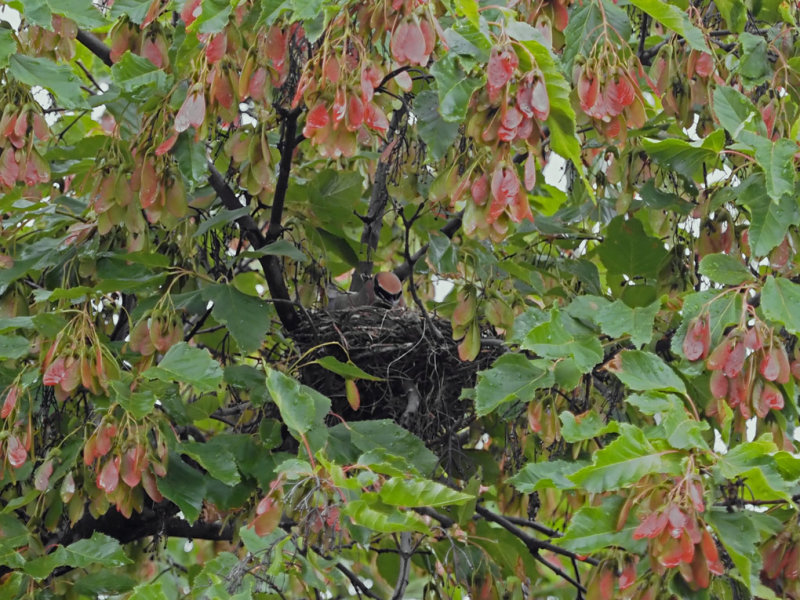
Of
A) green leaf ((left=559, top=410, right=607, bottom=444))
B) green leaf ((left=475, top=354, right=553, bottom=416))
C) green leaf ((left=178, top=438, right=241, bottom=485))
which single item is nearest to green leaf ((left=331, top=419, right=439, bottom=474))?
green leaf ((left=178, top=438, right=241, bottom=485))

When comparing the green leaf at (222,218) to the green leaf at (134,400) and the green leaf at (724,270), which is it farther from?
the green leaf at (724,270)

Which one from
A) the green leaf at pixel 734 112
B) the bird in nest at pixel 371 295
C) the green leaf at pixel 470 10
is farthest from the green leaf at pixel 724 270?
the bird in nest at pixel 371 295

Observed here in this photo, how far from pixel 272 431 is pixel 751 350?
1040 millimetres

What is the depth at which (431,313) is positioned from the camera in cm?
306

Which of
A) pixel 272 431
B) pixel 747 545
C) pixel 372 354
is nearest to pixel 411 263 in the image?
pixel 372 354

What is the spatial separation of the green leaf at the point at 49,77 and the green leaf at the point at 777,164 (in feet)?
4.33

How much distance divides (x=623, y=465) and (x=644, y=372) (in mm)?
310

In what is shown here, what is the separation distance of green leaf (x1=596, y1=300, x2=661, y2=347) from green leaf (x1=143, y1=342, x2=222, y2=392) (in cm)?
74

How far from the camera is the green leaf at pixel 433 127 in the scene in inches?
82.0

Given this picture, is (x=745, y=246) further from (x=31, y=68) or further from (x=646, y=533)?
(x=31, y=68)

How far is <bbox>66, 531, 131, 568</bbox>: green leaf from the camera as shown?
2.37 m

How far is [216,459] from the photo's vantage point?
2434mm

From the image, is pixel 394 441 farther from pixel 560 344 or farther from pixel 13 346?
pixel 13 346

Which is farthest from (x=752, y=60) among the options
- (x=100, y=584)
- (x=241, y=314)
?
(x=100, y=584)
